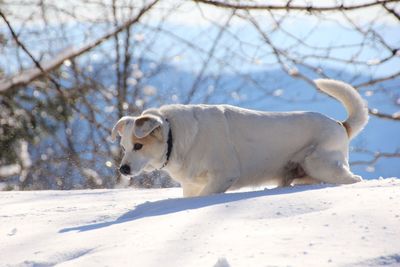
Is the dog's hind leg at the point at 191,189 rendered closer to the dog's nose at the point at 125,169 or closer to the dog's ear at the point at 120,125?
the dog's nose at the point at 125,169

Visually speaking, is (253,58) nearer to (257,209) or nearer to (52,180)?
(257,209)

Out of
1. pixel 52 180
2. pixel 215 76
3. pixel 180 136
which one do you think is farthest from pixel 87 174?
pixel 180 136

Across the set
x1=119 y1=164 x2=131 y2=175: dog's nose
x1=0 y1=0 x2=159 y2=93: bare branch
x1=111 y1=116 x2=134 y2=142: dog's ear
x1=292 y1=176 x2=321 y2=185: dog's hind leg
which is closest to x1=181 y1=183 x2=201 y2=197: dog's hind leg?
x1=119 y1=164 x2=131 y2=175: dog's nose

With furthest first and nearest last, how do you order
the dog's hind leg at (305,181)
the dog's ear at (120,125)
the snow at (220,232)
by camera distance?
the dog's hind leg at (305,181) < the dog's ear at (120,125) < the snow at (220,232)

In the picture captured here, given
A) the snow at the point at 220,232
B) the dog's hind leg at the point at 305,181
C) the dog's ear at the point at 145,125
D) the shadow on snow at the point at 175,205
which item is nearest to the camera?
the snow at the point at 220,232

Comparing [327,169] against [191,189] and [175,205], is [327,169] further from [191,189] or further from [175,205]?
[175,205]

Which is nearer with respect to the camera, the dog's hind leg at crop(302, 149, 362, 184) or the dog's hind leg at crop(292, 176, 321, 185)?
the dog's hind leg at crop(302, 149, 362, 184)

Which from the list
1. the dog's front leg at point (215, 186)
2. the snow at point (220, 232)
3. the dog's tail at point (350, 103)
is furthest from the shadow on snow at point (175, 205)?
the dog's tail at point (350, 103)

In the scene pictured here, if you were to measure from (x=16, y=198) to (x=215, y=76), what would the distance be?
35.8 feet

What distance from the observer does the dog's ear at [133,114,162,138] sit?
5.65m

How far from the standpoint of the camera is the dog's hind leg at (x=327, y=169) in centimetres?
596

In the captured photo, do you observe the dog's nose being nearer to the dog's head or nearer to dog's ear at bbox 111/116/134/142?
the dog's head

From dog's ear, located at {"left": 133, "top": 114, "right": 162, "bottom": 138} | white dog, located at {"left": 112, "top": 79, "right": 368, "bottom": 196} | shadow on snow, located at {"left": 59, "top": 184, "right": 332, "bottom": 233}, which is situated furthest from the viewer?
white dog, located at {"left": 112, "top": 79, "right": 368, "bottom": 196}

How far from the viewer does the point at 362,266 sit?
9.67ft
